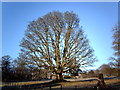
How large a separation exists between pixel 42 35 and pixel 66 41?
3811mm

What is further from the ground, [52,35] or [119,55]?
[52,35]

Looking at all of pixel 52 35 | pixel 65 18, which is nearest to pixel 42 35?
pixel 52 35

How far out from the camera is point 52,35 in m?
20.8

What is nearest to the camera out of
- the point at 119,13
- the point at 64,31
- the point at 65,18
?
the point at 119,13

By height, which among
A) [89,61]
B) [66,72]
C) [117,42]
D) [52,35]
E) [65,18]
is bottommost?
[66,72]

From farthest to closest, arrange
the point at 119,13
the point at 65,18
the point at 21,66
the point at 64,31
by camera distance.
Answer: the point at 65,18
the point at 64,31
the point at 21,66
the point at 119,13

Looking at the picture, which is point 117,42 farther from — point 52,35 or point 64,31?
point 52,35

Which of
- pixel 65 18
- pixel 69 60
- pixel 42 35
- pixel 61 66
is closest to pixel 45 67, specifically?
pixel 61 66

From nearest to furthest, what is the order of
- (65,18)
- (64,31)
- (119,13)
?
(119,13)
(64,31)
(65,18)

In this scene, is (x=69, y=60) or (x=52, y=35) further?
(x=52, y=35)

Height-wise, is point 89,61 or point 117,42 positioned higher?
point 117,42

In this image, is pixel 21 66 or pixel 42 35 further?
pixel 42 35

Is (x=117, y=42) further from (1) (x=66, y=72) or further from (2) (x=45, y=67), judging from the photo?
(2) (x=45, y=67)

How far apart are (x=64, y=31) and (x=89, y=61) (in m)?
5.81
